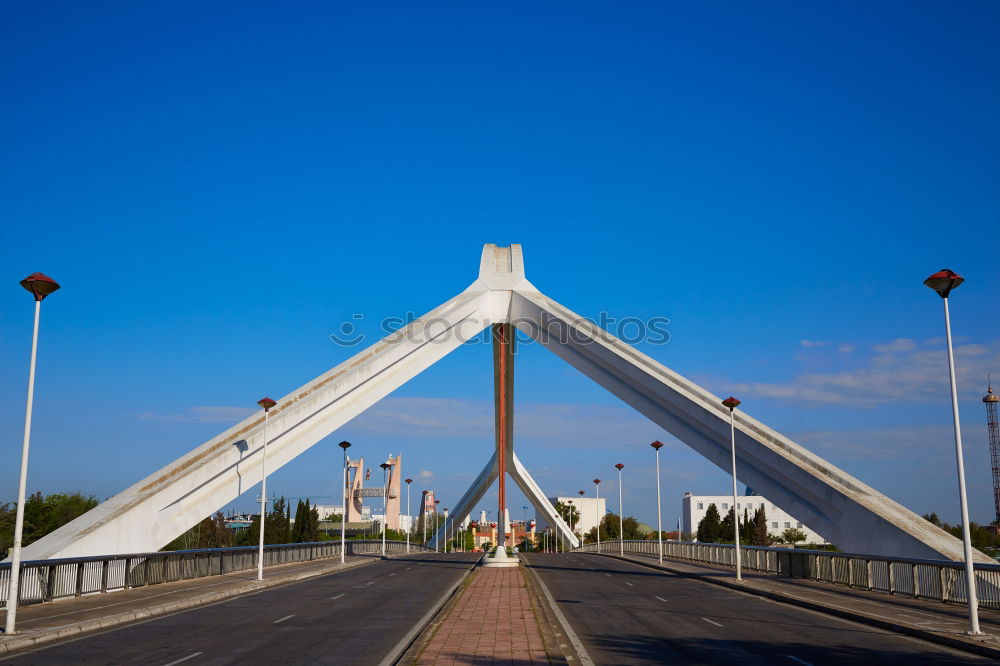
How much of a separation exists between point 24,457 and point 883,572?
68.1 ft

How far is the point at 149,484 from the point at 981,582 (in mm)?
26349

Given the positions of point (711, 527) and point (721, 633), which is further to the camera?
point (711, 527)

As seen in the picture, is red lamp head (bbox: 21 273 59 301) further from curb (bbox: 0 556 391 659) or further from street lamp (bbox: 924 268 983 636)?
street lamp (bbox: 924 268 983 636)

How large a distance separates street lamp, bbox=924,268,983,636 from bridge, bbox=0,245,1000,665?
70cm

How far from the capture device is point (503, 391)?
6569cm

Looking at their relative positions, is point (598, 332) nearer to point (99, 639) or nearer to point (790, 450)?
point (790, 450)

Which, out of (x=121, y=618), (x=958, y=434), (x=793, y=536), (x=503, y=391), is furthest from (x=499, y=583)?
(x=793, y=536)

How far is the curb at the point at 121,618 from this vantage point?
41.8ft

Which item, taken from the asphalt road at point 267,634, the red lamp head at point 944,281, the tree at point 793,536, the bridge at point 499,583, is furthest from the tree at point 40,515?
the tree at point 793,536

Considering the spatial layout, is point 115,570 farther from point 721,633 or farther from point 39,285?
point 721,633

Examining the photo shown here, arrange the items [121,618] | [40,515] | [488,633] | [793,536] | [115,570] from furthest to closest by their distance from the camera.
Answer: [793,536] → [40,515] → [115,570] → [121,618] → [488,633]

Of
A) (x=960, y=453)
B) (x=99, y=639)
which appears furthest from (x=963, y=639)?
(x=99, y=639)

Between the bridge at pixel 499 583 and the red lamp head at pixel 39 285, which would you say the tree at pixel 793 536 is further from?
the red lamp head at pixel 39 285

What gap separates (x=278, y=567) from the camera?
115 ft
